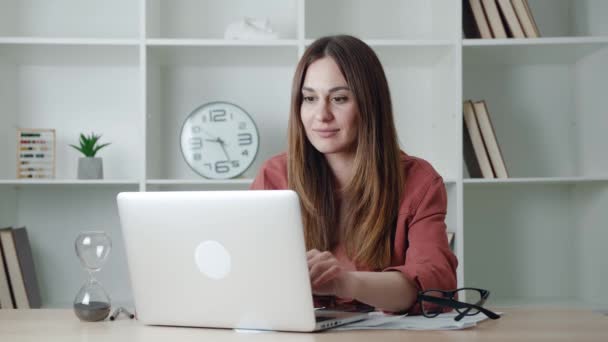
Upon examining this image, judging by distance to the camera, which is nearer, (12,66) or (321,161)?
(321,161)

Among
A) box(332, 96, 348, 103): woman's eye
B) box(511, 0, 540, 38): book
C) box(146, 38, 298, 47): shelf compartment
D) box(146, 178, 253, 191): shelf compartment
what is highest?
box(511, 0, 540, 38): book

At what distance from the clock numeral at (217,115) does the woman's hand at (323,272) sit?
5.05ft

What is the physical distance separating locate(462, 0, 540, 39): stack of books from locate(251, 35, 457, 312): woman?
0.93 metres

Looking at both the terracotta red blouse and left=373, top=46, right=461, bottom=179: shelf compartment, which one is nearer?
the terracotta red blouse

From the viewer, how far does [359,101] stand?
1.83 m

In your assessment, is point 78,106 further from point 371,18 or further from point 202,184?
point 371,18

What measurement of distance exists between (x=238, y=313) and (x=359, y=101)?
737 millimetres

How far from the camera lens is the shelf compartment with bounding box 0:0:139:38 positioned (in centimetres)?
298

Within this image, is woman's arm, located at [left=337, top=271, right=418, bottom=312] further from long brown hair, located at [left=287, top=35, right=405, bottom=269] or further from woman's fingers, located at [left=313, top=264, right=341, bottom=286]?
long brown hair, located at [left=287, top=35, right=405, bottom=269]

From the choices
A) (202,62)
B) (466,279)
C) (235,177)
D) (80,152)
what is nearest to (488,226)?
(466,279)

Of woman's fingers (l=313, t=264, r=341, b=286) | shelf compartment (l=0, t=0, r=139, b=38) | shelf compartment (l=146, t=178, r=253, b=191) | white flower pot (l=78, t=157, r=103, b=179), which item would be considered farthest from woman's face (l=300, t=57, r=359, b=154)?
shelf compartment (l=0, t=0, r=139, b=38)

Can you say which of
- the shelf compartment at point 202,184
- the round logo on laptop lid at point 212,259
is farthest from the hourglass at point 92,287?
the shelf compartment at point 202,184

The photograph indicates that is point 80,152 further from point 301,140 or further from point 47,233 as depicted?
point 301,140

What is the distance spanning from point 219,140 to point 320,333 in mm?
1649
